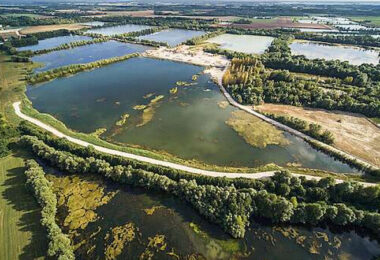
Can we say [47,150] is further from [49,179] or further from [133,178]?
[133,178]

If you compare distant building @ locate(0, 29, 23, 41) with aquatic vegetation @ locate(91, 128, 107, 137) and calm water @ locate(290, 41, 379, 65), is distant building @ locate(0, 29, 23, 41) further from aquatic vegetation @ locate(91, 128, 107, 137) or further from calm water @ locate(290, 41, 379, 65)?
calm water @ locate(290, 41, 379, 65)

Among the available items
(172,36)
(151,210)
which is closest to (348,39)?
(172,36)

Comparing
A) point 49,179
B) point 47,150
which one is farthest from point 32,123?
point 49,179

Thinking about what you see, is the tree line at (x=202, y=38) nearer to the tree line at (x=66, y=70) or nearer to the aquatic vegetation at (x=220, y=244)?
the tree line at (x=66, y=70)

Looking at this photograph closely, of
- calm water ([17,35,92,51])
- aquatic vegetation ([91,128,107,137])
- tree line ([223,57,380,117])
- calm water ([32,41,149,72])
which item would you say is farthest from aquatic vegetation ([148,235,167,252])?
calm water ([17,35,92,51])

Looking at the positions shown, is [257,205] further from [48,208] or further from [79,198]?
[48,208]

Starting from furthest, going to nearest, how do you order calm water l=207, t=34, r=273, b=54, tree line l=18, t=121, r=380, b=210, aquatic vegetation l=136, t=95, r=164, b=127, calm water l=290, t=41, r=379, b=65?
calm water l=207, t=34, r=273, b=54
calm water l=290, t=41, r=379, b=65
aquatic vegetation l=136, t=95, r=164, b=127
tree line l=18, t=121, r=380, b=210
